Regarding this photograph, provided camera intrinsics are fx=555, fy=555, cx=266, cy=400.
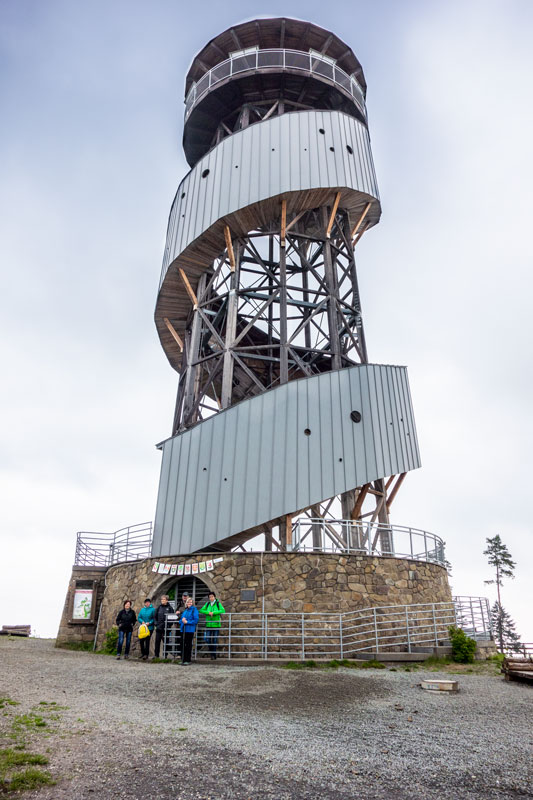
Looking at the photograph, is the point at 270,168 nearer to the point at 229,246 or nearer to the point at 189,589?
the point at 229,246

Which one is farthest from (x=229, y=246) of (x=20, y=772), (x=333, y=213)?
(x=20, y=772)

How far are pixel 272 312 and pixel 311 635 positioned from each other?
1204 cm

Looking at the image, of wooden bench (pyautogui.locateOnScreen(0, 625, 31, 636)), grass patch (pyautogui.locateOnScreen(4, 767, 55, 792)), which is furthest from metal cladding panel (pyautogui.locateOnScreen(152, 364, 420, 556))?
wooden bench (pyautogui.locateOnScreen(0, 625, 31, 636))

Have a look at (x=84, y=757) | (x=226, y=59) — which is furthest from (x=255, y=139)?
(x=84, y=757)

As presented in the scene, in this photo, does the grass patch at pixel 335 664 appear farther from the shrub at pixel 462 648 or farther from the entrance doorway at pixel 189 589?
the entrance doorway at pixel 189 589

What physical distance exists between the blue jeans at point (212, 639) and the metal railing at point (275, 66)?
1765 centimetres

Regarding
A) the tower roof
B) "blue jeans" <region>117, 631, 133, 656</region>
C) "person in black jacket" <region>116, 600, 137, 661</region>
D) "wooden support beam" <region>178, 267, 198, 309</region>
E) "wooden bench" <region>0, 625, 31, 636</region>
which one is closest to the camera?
"person in black jacket" <region>116, 600, 137, 661</region>

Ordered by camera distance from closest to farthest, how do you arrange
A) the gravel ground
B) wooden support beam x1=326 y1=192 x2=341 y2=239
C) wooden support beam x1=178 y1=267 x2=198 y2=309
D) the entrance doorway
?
the gravel ground → the entrance doorway → wooden support beam x1=326 y1=192 x2=341 y2=239 → wooden support beam x1=178 y1=267 x2=198 y2=309

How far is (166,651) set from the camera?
12125mm

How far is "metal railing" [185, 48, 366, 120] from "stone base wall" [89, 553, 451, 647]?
53.3 feet

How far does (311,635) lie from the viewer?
1145cm

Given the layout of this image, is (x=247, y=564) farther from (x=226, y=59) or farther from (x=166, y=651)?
(x=226, y=59)

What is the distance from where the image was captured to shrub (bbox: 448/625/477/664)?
11602mm

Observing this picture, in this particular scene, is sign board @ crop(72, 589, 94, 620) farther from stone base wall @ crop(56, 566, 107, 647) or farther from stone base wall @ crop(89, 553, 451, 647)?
stone base wall @ crop(89, 553, 451, 647)
